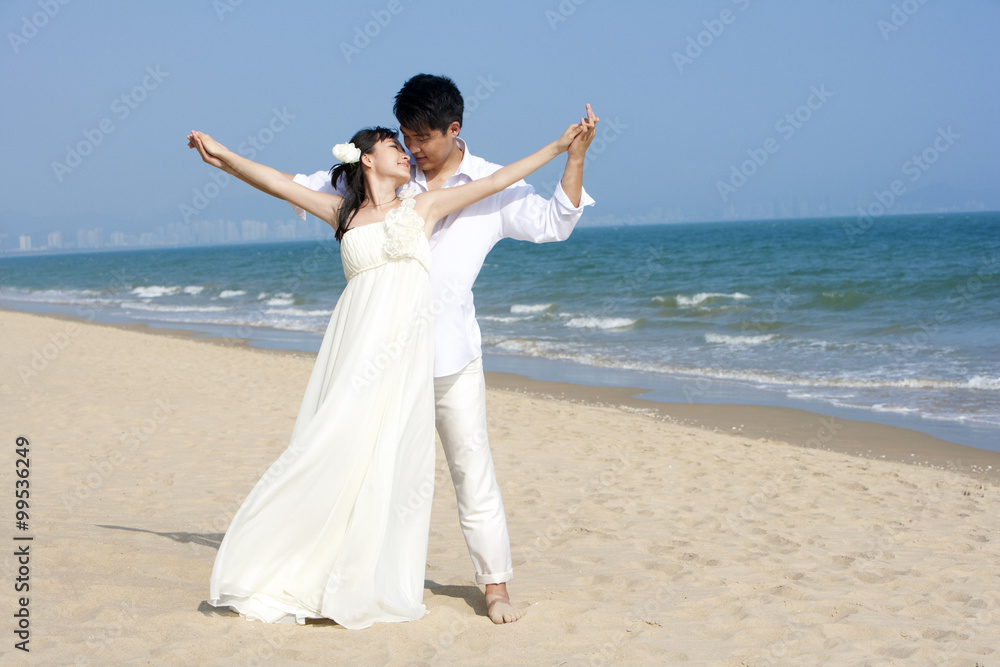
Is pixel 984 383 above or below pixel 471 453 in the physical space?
below

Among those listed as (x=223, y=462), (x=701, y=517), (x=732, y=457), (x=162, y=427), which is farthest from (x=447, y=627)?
(x=162, y=427)

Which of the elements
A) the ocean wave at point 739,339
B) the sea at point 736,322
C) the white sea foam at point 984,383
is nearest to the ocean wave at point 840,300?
the sea at point 736,322

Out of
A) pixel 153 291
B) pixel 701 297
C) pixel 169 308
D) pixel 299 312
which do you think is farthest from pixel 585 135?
pixel 153 291

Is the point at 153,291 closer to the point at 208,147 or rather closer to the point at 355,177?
the point at 208,147

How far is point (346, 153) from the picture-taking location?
10.2ft

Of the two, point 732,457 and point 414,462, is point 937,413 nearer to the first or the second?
point 732,457

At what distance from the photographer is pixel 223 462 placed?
21.5 ft

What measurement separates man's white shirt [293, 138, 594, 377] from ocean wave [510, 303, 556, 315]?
63.0ft

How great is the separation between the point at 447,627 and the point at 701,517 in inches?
105

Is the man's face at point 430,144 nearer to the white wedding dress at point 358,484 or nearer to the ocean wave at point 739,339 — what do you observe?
the white wedding dress at point 358,484

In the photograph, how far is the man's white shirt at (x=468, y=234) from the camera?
3.12m

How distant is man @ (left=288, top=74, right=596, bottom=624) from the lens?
10.2 ft

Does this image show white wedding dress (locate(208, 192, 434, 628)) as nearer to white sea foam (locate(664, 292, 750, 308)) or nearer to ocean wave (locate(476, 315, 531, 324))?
ocean wave (locate(476, 315, 531, 324))

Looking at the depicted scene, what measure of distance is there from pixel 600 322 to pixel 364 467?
16.5m
